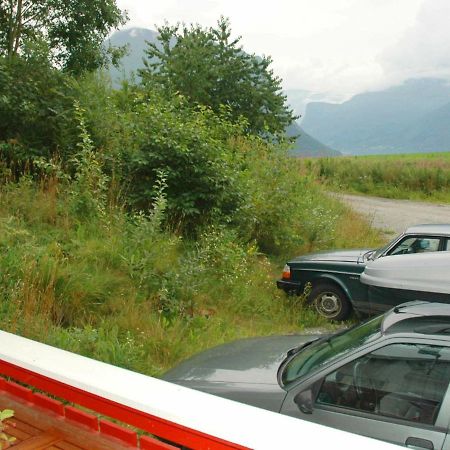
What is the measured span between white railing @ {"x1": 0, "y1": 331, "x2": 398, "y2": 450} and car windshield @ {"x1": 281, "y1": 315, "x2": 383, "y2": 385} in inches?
64.0

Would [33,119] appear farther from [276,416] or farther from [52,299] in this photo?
[276,416]

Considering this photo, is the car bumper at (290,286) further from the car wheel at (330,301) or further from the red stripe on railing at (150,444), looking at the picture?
the red stripe on railing at (150,444)

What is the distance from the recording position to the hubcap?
7094mm

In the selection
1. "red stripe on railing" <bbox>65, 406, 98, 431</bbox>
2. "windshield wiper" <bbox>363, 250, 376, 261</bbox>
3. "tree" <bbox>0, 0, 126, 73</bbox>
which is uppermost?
"tree" <bbox>0, 0, 126, 73</bbox>

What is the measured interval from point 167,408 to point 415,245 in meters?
5.49

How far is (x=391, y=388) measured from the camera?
2.99m

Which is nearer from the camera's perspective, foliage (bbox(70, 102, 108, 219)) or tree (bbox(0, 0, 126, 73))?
foliage (bbox(70, 102, 108, 219))

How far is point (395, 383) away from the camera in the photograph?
3000 mm

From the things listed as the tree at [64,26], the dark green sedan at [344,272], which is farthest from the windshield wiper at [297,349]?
the tree at [64,26]


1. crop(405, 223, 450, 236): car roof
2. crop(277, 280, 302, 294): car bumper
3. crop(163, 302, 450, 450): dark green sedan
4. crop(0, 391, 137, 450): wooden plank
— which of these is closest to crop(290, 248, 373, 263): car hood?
crop(277, 280, 302, 294): car bumper

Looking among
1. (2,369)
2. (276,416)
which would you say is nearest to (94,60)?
(2,369)

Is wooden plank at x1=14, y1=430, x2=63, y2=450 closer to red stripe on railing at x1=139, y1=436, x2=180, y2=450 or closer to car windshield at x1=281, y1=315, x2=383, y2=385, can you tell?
red stripe on railing at x1=139, y1=436, x2=180, y2=450

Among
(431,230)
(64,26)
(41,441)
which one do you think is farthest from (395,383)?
(64,26)

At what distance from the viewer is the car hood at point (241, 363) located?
3.53 meters
